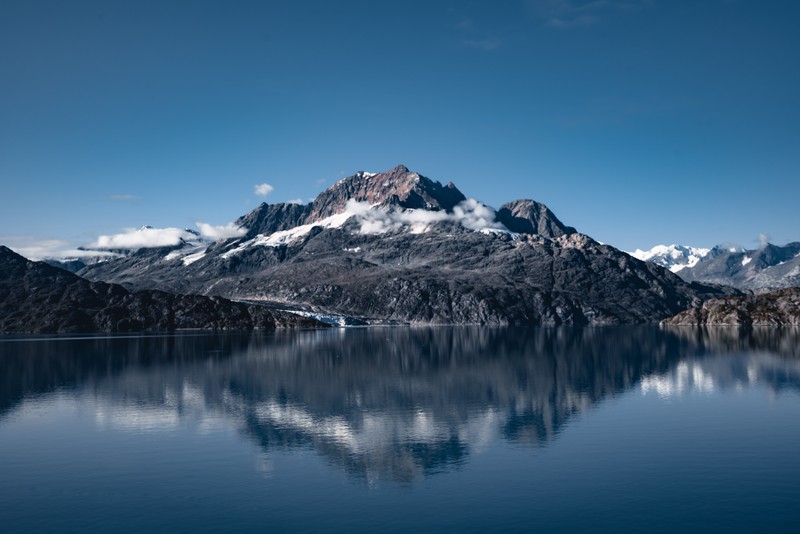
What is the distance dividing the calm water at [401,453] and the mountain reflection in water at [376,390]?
59 cm

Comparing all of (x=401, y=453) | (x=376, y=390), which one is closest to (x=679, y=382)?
(x=376, y=390)

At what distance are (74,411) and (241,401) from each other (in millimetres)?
24476

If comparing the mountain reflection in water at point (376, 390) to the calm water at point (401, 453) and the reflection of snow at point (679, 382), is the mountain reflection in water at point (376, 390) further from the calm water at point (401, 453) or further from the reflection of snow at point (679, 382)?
the calm water at point (401, 453)

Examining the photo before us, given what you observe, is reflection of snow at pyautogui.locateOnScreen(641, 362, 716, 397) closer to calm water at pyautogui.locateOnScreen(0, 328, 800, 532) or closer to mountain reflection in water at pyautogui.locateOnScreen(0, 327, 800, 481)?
mountain reflection in water at pyautogui.locateOnScreen(0, 327, 800, 481)

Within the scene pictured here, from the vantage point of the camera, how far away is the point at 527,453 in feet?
225

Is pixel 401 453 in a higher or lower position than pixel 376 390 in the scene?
lower

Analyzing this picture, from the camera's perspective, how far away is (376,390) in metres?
120

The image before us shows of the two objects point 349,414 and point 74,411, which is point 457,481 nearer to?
point 349,414

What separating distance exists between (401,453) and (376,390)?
51286mm

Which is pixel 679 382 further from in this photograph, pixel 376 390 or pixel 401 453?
pixel 401 453

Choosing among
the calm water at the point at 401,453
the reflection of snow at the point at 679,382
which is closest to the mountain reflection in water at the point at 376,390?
the reflection of snow at the point at 679,382

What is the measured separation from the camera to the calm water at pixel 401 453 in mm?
48812

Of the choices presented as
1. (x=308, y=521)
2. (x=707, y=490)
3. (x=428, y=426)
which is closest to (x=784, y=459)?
(x=707, y=490)

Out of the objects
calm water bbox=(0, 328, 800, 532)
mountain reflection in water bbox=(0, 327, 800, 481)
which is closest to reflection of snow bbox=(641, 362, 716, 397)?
mountain reflection in water bbox=(0, 327, 800, 481)
